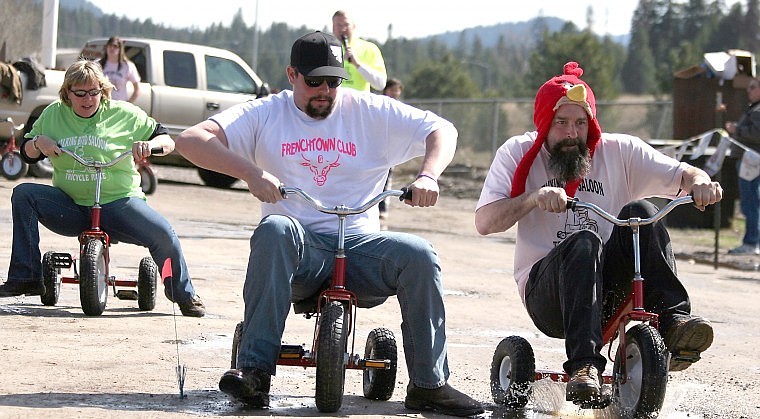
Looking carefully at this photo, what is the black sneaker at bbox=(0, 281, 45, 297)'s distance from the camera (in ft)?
26.6

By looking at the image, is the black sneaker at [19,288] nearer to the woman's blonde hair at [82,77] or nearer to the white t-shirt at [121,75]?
the woman's blonde hair at [82,77]

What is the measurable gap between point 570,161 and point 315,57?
1.17 m

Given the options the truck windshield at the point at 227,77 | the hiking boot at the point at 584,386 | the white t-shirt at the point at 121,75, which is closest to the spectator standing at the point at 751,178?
the white t-shirt at the point at 121,75

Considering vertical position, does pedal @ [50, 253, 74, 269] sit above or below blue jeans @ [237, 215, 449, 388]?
below

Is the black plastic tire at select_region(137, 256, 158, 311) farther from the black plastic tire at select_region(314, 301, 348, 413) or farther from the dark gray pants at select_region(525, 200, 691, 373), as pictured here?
the black plastic tire at select_region(314, 301, 348, 413)

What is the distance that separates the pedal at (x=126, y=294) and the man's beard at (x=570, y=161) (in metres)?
3.41

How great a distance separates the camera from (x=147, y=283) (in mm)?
8406

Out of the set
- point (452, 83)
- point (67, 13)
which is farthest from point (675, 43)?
point (67, 13)

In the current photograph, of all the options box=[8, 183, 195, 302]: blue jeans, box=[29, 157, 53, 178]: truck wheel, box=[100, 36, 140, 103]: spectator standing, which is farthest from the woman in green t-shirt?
box=[29, 157, 53, 178]: truck wheel

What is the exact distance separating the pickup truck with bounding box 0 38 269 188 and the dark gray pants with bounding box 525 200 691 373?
13674 millimetres

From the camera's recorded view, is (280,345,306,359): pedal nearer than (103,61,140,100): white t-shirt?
Yes

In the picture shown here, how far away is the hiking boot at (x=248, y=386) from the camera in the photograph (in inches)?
215

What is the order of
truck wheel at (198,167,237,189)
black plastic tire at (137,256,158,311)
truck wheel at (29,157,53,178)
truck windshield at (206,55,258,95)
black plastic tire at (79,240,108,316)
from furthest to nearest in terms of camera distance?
truck wheel at (198,167,237,189), truck windshield at (206,55,258,95), truck wheel at (29,157,53,178), black plastic tire at (137,256,158,311), black plastic tire at (79,240,108,316)

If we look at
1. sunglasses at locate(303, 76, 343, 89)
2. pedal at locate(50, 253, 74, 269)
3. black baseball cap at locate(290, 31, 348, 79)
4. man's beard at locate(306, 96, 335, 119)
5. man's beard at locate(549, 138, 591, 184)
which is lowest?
pedal at locate(50, 253, 74, 269)
